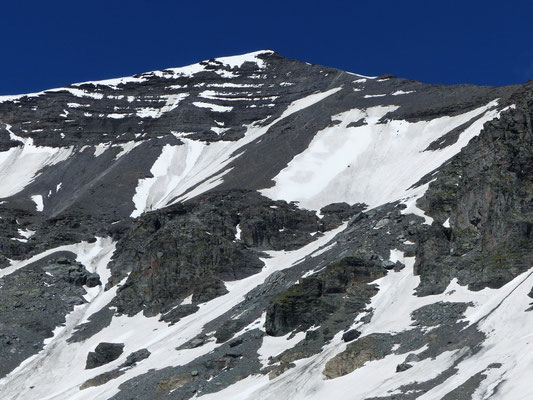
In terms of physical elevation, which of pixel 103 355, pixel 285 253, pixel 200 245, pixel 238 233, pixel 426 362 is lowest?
pixel 426 362

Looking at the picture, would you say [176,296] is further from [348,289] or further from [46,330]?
[348,289]

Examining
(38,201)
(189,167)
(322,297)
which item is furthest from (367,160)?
(322,297)

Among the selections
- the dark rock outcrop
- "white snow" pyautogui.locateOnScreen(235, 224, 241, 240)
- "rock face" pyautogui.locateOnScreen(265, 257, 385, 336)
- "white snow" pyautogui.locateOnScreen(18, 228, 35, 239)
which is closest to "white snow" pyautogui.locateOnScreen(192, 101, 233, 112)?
"white snow" pyautogui.locateOnScreen(18, 228, 35, 239)

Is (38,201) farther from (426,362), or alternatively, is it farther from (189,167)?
(426,362)

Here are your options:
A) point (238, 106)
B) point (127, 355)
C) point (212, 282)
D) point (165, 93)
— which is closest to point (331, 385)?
point (127, 355)

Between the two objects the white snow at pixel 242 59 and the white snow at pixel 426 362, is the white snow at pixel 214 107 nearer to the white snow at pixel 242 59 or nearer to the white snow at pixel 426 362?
the white snow at pixel 242 59

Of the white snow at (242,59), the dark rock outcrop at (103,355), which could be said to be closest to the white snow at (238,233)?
the dark rock outcrop at (103,355)

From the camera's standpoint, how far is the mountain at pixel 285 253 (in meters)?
35.5

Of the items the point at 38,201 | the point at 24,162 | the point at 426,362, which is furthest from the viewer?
the point at 24,162

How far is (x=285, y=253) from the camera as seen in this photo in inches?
2648

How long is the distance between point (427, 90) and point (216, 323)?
217 ft

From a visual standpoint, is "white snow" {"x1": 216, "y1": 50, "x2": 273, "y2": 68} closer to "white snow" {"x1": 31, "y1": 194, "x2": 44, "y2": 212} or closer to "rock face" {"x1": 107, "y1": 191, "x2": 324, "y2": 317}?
"white snow" {"x1": 31, "y1": 194, "x2": 44, "y2": 212}

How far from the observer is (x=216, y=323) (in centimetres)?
Answer: 5047

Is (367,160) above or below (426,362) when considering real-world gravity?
above
